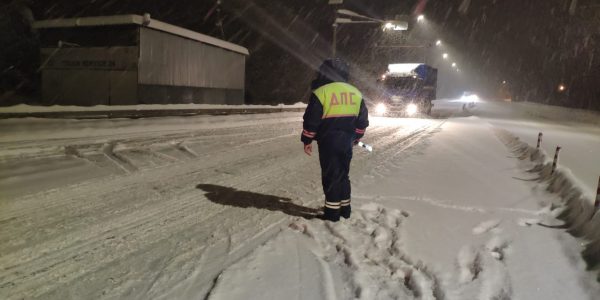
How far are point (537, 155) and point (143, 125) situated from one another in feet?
40.1

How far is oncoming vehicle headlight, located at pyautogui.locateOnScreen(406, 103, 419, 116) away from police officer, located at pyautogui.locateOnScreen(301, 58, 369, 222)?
24652mm

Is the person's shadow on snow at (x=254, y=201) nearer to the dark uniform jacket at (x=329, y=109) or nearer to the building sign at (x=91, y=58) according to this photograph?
the dark uniform jacket at (x=329, y=109)

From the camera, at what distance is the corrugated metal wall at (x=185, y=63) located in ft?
86.1

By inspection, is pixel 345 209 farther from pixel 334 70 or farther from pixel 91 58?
pixel 91 58

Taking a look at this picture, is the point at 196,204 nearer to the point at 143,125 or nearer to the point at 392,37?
the point at 143,125

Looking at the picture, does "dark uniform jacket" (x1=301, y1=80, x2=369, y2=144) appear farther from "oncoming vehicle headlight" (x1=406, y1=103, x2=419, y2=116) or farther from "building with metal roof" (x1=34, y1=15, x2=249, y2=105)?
"oncoming vehicle headlight" (x1=406, y1=103, x2=419, y2=116)

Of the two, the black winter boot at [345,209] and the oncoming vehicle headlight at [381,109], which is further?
the oncoming vehicle headlight at [381,109]

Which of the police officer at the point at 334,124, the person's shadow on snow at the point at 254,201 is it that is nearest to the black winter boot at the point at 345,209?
the police officer at the point at 334,124

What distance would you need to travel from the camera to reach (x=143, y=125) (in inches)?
613

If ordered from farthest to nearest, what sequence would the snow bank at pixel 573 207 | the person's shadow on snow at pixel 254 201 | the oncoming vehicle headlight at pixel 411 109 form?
the oncoming vehicle headlight at pixel 411 109 < the person's shadow on snow at pixel 254 201 < the snow bank at pixel 573 207

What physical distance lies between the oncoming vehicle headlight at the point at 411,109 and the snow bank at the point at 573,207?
19264 millimetres

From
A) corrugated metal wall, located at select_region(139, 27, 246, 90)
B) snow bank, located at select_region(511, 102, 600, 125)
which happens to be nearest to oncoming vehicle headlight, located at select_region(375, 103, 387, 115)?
corrugated metal wall, located at select_region(139, 27, 246, 90)

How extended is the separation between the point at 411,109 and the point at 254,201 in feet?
80.7

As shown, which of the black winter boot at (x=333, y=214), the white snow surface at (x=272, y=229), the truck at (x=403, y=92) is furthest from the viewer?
the truck at (x=403, y=92)
